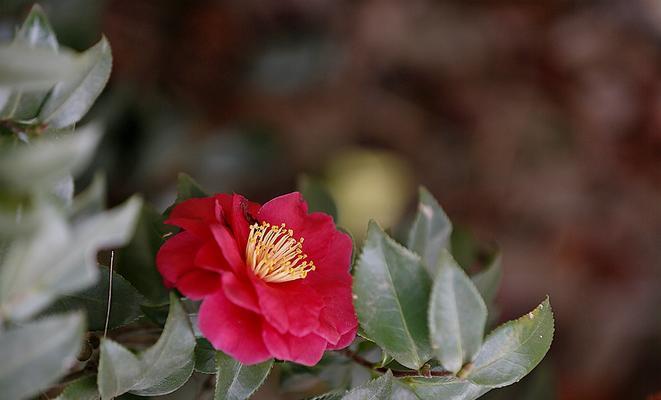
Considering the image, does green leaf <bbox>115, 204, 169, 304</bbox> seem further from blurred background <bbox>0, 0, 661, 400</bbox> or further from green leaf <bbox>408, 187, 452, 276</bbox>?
blurred background <bbox>0, 0, 661, 400</bbox>

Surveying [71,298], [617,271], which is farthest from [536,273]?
[71,298]

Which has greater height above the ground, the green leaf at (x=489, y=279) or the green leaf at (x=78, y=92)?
the green leaf at (x=78, y=92)

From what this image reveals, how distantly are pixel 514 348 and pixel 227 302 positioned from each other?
0.23 m

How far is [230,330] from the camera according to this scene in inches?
22.0

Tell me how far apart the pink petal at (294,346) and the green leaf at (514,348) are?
127 millimetres

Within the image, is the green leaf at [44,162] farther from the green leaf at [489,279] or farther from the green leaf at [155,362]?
the green leaf at [489,279]

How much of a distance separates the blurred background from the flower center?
1.09m

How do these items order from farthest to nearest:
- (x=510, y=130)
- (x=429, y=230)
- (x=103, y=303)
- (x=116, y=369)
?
(x=510, y=130)
(x=429, y=230)
(x=103, y=303)
(x=116, y=369)

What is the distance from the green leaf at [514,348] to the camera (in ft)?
1.94

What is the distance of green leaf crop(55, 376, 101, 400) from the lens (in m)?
0.56

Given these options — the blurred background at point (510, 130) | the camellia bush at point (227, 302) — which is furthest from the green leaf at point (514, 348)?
the blurred background at point (510, 130)

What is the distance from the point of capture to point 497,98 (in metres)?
1.99

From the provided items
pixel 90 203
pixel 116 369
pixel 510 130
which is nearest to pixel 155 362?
pixel 116 369

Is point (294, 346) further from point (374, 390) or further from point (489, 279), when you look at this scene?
point (489, 279)
